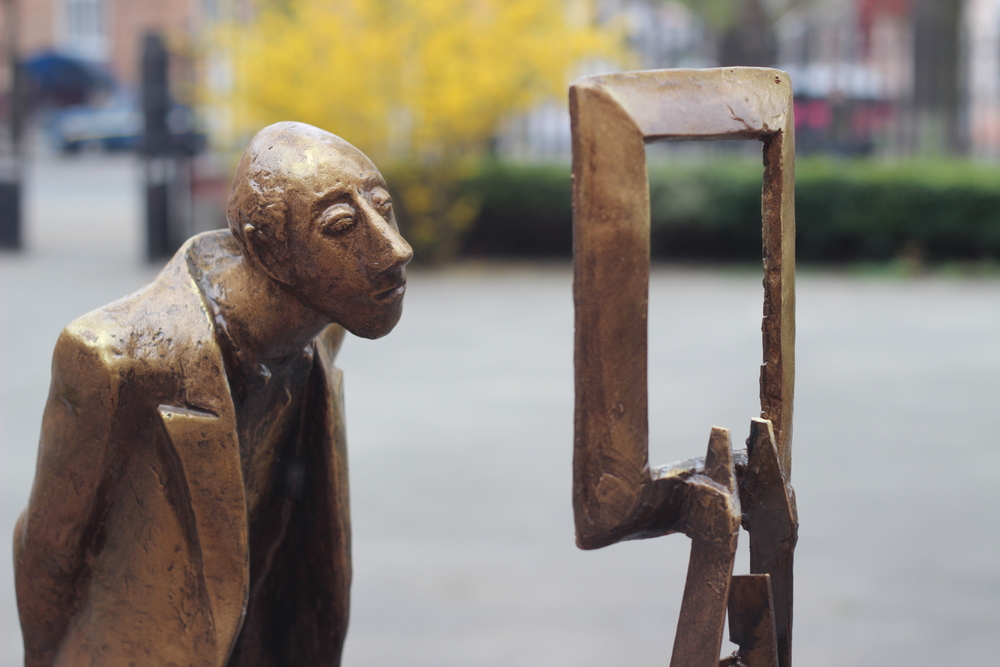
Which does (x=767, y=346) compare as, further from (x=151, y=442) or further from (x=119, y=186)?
(x=119, y=186)

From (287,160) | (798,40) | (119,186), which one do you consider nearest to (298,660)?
(287,160)

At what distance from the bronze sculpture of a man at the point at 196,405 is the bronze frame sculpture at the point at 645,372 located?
25 cm

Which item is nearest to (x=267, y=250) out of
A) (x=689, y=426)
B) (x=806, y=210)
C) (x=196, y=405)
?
(x=196, y=405)

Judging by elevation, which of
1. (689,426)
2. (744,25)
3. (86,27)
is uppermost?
(86,27)

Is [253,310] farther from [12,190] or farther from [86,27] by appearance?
[86,27]

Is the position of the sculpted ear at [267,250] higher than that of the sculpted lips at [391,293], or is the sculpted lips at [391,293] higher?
the sculpted ear at [267,250]

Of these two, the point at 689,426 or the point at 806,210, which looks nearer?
the point at 689,426

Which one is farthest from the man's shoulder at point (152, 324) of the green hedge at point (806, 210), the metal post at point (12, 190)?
the metal post at point (12, 190)

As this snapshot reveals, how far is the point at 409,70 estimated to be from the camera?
888 cm

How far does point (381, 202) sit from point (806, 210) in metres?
8.85

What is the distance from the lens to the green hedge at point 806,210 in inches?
371

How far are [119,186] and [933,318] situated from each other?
527 inches

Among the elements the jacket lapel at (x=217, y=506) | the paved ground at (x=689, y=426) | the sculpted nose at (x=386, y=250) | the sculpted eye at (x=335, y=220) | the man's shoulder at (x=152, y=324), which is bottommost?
the paved ground at (x=689, y=426)

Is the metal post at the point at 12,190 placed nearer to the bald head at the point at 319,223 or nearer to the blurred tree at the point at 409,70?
the blurred tree at the point at 409,70
